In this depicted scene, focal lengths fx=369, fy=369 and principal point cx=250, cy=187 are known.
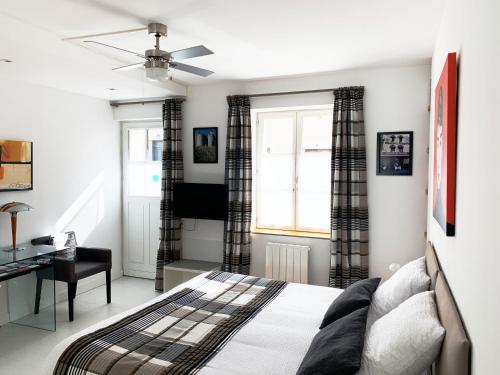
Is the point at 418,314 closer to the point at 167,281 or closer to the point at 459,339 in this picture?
the point at 459,339

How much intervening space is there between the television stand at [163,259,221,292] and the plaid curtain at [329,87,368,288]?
149 cm

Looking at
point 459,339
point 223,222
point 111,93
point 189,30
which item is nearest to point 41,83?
point 111,93

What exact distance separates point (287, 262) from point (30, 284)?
282cm

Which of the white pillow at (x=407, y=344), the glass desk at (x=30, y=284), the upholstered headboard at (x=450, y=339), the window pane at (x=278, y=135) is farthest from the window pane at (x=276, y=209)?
the white pillow at (x=407, y=344)

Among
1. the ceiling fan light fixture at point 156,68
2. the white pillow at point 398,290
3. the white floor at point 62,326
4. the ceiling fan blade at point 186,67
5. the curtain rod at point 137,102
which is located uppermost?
the curtain rod at point 137,102

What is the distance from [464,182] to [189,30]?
231 centimetres

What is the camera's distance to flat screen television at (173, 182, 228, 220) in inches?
175

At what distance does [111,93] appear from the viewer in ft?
14.9

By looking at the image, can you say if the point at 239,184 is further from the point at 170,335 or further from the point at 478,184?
the point at 478,184

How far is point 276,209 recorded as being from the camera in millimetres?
4645

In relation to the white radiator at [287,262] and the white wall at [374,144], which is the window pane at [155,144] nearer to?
the white wall at [374,144]

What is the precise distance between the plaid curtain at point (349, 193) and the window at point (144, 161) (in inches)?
99.5

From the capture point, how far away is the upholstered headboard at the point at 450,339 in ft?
4.08

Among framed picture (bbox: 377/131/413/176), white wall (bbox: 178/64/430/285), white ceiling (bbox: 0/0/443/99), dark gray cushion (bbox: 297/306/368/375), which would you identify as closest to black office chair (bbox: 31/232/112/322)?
white ceiling (bbox: 0/0/443/99)
